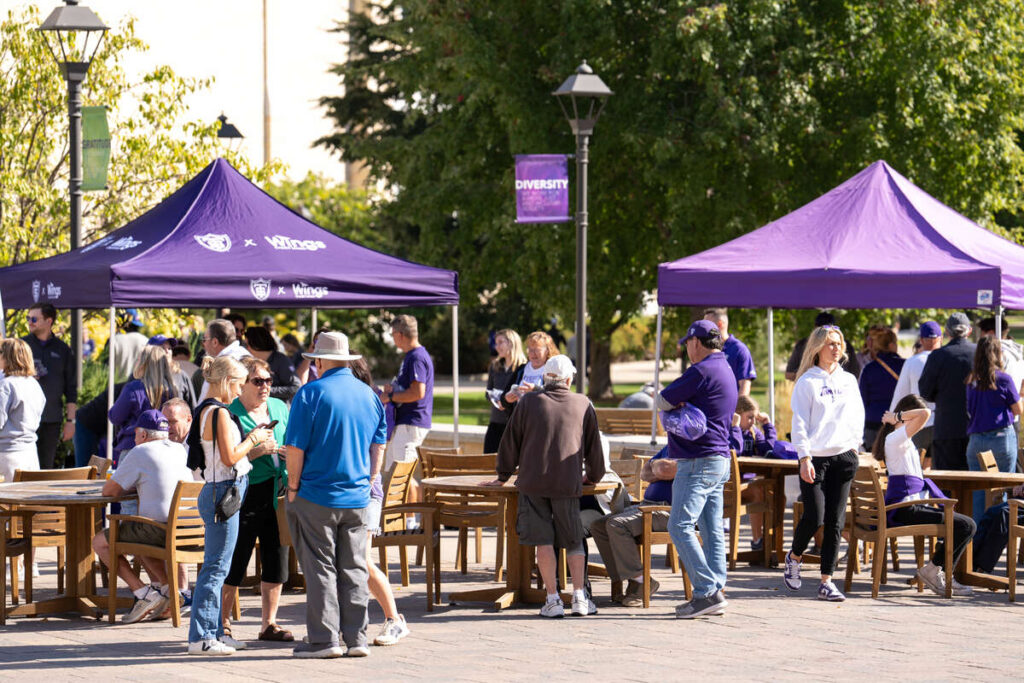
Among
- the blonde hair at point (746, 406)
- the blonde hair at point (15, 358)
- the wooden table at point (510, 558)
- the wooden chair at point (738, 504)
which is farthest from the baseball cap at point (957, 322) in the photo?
the blonde hair at point (15, 358)

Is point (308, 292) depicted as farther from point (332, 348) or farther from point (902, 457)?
point (902, 457)

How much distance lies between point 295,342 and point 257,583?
5.32 meters

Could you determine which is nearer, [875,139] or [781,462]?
[781,462]

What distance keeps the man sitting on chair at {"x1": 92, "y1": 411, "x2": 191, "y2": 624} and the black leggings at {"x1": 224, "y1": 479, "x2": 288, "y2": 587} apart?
0.54 metres

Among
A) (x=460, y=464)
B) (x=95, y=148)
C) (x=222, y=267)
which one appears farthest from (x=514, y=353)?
(x=95, y=148)

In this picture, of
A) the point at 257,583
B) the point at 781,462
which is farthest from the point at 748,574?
the point at 257,583

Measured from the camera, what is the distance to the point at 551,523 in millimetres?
9625

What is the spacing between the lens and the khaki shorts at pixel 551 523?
9578 millimetres

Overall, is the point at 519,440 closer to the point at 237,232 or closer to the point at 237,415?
the point at 237,415

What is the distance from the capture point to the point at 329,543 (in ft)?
27.3

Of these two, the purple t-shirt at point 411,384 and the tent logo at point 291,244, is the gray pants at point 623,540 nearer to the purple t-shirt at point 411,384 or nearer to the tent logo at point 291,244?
the purple t-shirt at point 411,384

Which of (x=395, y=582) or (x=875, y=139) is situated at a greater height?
(x=875, y=139)

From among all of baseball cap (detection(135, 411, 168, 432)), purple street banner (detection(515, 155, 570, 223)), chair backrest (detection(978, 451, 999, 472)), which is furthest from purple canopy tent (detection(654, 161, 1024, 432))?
baseball cap (detection(135, 411, 168, 432))

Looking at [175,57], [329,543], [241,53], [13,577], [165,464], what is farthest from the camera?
[241,53]
